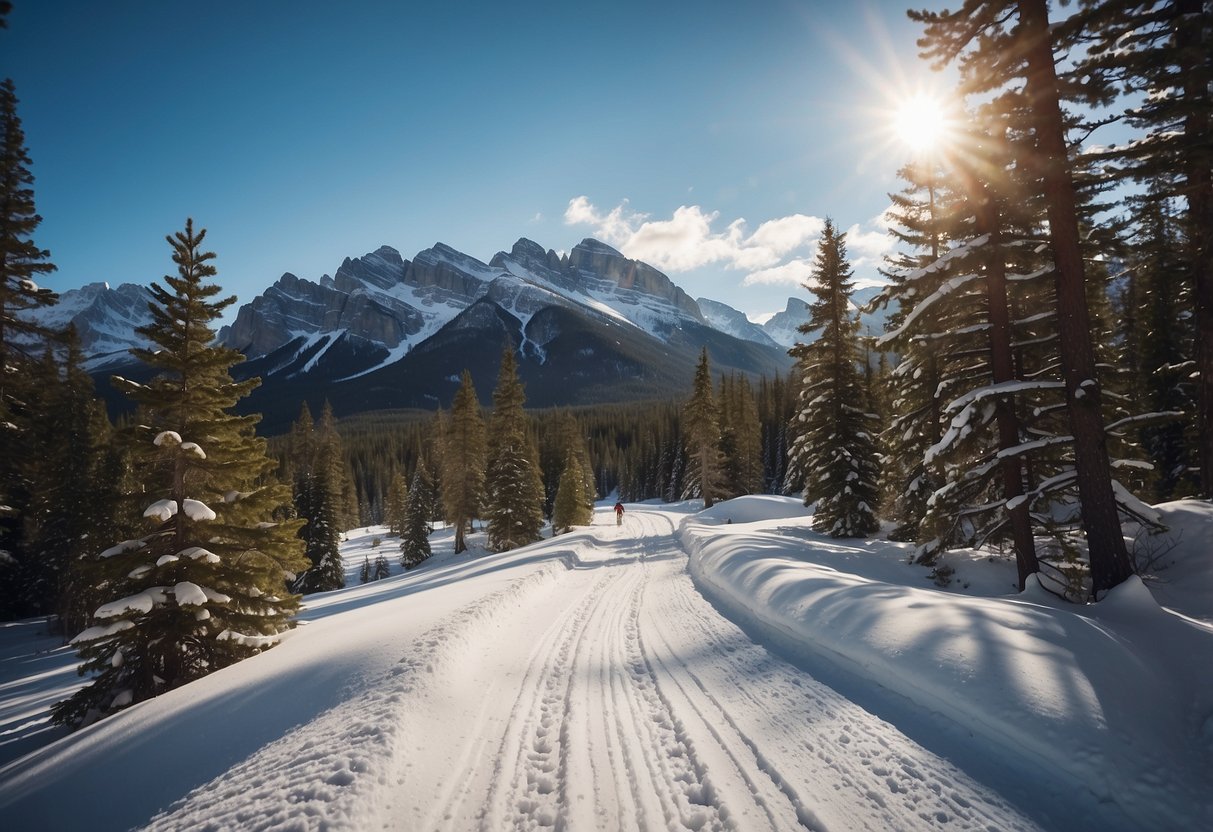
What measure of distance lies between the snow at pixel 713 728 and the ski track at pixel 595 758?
0.02 metres

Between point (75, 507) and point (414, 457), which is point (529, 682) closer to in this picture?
point (75, 507)

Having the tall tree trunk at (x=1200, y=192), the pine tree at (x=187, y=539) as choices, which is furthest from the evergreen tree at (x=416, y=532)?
the tall tree trunk at (x=1200, y=192)

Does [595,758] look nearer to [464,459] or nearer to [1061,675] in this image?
[1061,675]

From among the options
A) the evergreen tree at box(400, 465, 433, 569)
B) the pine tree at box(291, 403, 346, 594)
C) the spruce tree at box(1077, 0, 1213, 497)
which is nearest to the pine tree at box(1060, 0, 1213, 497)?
the spruce tree at box(1077, 0, 1213, 497)

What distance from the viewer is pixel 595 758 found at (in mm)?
4566

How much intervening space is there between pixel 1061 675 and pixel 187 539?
45.5ft

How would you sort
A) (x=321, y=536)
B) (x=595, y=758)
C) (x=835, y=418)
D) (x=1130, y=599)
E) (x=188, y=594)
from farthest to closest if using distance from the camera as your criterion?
(x=321, y=536), (x=835, y=418), (x=188, y=594), (x=1130, y=599), (x=595, y=758)

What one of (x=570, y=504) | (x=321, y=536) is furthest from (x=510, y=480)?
(x=321, y=536)

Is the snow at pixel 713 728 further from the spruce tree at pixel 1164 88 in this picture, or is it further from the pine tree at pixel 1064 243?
the spruce tree at pixel 1164 88

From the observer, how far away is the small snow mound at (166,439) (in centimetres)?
936

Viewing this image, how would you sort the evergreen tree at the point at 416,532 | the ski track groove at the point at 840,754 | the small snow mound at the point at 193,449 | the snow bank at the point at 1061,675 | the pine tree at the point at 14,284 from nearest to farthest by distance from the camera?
Answer: 1. the ski track groove at the point at 840,754
2. the snow bank at the point at 1061,675
3. the small snow mound at the point at 193,449
4. the pine tree at the point at 14,284
5. the evergreen tree at the point at 416,532

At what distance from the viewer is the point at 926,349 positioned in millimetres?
10789

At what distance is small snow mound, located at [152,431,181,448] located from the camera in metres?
9.36

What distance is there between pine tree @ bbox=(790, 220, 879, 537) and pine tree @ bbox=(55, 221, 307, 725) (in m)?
17.7
